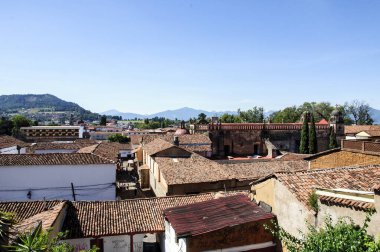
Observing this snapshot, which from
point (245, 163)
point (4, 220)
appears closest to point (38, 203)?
point (4, 220)

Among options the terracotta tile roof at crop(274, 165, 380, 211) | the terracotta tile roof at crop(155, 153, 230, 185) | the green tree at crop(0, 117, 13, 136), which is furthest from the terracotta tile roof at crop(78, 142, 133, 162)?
the green tree at crop(0, 117, 13, 136)

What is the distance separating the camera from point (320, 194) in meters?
10.1

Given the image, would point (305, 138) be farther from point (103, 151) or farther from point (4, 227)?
point (4, 227)

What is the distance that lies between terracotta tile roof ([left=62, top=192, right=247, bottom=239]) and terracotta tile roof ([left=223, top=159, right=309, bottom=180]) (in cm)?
839

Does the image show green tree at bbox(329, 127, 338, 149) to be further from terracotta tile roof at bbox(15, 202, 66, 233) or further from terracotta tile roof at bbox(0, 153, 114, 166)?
terracotta tile roof at bbox(15, 202, 66, 233)

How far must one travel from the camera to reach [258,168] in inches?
1089

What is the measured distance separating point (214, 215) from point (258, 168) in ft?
51.8

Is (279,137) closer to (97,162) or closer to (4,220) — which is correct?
(97,162)

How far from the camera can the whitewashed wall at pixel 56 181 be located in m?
22.8

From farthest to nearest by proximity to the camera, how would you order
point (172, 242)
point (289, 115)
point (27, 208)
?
point (289, 115) < point (27, 208) < point (172, 242)

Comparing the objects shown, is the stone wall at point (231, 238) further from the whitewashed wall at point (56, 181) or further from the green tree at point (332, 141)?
the green tree at point (332, 141)

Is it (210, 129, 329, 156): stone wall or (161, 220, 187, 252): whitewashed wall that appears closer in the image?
(161, 220, 187, 252): whitewashed wall

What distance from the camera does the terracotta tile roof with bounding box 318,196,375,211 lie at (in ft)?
27.6

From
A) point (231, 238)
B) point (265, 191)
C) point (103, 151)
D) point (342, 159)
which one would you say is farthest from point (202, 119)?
point (231, 238)
